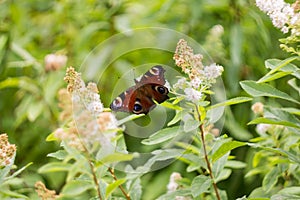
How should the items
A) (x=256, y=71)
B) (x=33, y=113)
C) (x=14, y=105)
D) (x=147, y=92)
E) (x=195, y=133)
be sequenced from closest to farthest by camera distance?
1. (x=147, y=92)
2. (x=195, y=133)
3. (x=33, y=113)
4. (x=256, y=71)
5. (x=14, y=105)

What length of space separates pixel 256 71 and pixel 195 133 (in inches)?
45.7

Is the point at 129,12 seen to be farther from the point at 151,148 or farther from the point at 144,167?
the point at 144,167

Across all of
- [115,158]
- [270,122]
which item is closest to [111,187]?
[115,158]

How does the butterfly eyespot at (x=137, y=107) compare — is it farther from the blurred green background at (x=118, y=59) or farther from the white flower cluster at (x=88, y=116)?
the blurred green background at (x=118, y=59)

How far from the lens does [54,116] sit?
210 cm

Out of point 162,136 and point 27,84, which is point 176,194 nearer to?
point 162,136

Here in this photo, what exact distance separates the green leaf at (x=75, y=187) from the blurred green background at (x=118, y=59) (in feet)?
2.89

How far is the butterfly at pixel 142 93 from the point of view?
936 mm

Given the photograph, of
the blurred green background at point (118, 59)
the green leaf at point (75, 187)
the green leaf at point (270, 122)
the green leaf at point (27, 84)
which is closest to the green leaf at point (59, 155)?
the green leaf at point (75, 187)

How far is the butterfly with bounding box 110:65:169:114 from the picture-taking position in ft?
3.07

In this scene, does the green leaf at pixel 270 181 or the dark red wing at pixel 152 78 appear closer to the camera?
the dark red wing at pixel 152 78

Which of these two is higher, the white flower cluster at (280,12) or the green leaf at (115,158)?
the white flower cluster at (280,12)

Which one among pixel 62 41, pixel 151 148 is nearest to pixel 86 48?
pixel 62 41

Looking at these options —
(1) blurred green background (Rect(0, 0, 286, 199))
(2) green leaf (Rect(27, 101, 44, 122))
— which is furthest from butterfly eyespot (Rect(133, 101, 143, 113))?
(2) green leaf (Rect(27, 101, 44, 122))
